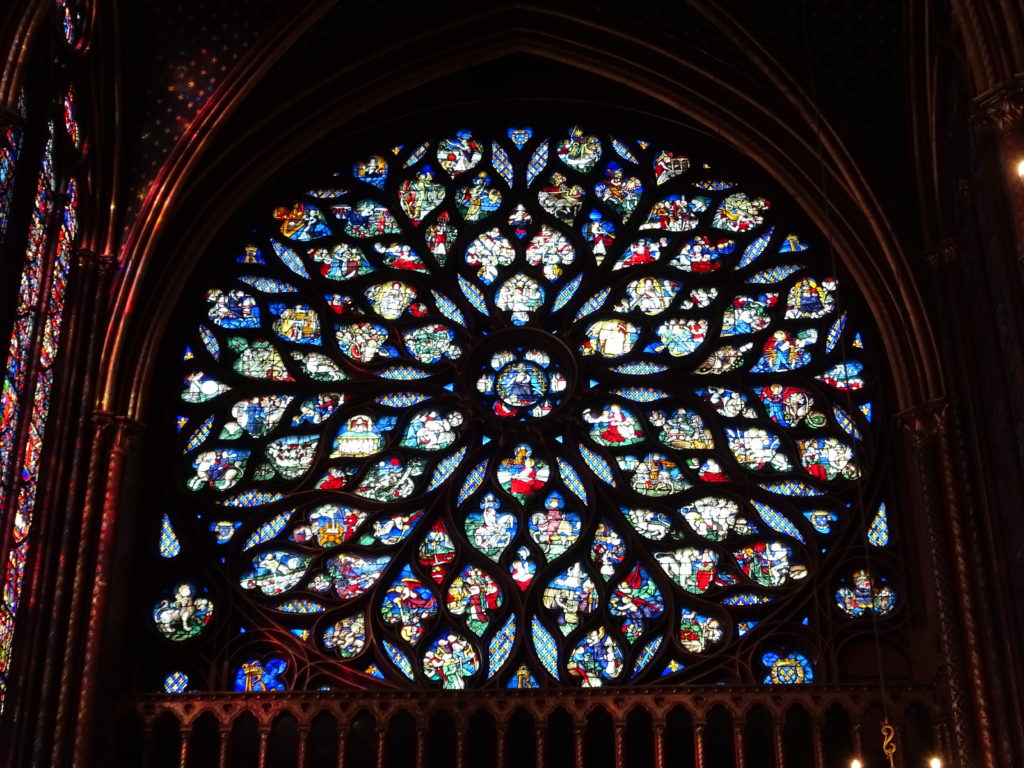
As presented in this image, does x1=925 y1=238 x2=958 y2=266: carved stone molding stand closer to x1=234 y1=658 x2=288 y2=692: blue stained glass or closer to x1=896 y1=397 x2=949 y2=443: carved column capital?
x1=896 y1=397 x2=949 y2=443: carved column capital

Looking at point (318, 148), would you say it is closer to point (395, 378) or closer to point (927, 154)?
point (395, 378)

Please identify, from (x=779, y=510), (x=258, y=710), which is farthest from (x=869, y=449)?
(x=258, y=710)

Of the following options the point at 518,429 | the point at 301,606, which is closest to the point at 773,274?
the point at 518,429

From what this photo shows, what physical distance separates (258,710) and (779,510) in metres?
4.44

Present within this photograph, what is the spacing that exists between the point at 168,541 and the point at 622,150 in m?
5.53

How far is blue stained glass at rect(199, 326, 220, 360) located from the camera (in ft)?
53.4

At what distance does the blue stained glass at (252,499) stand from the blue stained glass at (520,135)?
420 cm

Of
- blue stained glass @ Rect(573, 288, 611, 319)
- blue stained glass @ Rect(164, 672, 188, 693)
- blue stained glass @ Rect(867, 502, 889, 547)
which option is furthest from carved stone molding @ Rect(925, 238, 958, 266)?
blue stained glass @ Rect(164, 672, 188, 693)

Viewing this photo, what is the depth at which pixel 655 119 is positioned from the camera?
17359 millimetres

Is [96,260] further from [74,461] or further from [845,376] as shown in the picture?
[845,376]

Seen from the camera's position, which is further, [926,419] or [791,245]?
[791,245]

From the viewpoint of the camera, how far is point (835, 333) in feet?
53.0

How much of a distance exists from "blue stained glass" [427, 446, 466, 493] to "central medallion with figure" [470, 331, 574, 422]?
459 mm

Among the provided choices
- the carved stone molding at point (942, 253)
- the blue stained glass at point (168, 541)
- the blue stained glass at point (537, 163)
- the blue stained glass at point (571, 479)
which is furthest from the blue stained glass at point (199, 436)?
the carved stone molding at point (942, 253)
